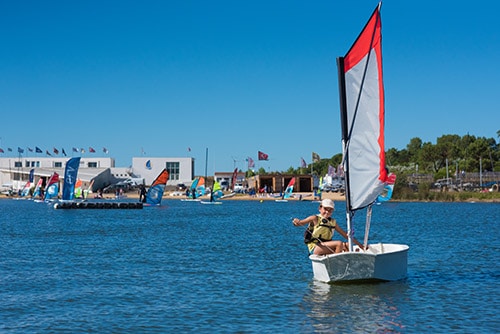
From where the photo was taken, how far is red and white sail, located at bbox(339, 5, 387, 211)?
19.2 metres

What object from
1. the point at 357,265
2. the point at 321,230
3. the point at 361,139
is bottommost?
the point at 357,265

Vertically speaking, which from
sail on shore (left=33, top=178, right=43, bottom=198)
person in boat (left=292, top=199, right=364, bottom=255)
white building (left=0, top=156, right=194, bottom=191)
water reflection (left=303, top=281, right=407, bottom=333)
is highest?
white building (left=0, top=156, right=194, bottom=191)

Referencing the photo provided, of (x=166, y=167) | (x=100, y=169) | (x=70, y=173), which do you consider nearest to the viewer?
(x=70, y=173)

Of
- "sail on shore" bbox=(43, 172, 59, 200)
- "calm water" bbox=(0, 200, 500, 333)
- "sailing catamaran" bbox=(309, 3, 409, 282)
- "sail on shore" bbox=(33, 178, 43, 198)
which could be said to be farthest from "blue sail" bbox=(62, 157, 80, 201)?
"sailing catamaran" bbox=(309, 3, 409, 282)

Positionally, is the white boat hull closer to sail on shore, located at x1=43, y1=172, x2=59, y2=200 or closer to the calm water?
the calm water

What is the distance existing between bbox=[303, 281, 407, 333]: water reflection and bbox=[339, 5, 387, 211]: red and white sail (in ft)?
8.12

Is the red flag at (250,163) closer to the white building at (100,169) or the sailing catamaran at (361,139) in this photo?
the white building at (100,169)

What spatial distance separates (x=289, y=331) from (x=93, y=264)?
13.7 metres

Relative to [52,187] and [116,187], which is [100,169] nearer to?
[116,187]

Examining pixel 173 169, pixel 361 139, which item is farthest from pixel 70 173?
pixel 173 169

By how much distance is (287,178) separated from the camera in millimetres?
154750

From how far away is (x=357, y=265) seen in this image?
19.5 m

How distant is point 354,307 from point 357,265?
1.98 meters

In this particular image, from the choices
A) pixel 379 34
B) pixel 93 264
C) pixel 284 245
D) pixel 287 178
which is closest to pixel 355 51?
pixel 379 34
